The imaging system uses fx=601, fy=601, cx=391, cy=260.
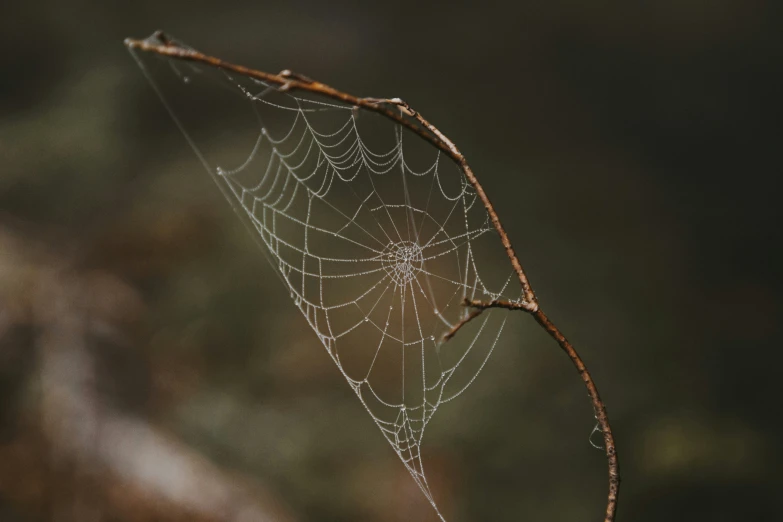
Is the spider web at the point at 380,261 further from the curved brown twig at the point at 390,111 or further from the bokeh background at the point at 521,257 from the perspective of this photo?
the curved brown twig at the point at 390,111

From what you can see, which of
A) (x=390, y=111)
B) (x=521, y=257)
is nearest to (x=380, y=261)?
(x=521, y=257)

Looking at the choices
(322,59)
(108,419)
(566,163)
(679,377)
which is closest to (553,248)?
(566,163)

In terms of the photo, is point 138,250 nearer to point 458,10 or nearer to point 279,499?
point 279,499

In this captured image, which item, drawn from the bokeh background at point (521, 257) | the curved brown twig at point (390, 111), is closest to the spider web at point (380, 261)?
the bokeh background at point (521, 257)

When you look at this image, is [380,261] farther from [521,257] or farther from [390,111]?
[390,111]

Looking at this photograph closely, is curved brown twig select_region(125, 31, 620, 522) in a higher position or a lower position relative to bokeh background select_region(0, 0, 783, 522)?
lower

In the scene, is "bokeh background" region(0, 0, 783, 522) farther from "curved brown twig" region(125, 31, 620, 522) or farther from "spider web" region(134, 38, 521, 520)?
"curved brown twig" region(125, 31, 620, 522)

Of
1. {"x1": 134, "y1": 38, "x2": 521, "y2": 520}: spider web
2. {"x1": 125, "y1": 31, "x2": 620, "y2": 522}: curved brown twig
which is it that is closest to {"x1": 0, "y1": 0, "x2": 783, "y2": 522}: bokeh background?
{"x1": 134, "y1": 38, "x2": 521, "y2": 520}: spider web

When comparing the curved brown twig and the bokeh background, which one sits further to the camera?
the bokeh background
